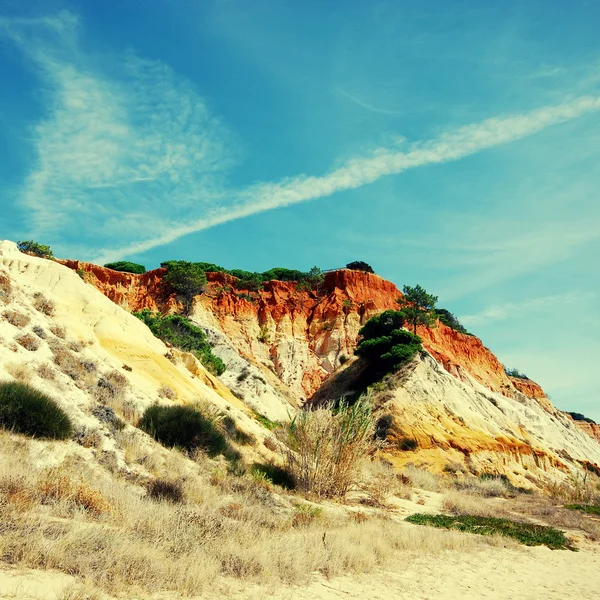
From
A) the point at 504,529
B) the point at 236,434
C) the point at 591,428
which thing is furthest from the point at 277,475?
the point at 591,428

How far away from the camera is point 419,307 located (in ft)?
194

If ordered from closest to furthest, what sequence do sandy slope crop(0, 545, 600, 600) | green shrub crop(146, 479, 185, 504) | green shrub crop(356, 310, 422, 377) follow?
sandy slope crop(0, 545, 600, 600) → green shrub crop(146, 479, 185, 504) → green shrub crop(356, 310, 422, 377)

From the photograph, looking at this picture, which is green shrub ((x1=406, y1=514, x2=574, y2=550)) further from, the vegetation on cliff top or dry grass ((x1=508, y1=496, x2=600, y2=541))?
the vegetation on cliff top

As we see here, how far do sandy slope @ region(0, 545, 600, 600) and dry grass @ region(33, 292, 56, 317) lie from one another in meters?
16.3

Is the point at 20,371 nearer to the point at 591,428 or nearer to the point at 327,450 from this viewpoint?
Result: the point at 327,450

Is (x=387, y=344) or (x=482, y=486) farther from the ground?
(x=387, y=344)

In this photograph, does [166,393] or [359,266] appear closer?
[166,393]

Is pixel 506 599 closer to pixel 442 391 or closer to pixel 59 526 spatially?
pixel 59 526

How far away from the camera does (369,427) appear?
1730 cm

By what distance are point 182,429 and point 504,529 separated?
10171 mm

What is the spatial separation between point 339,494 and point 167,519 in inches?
370

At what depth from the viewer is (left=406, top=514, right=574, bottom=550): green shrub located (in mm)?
13031

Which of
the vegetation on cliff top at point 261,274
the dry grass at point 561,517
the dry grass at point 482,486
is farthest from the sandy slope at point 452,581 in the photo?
the vegetation on cliff top at point 261,274

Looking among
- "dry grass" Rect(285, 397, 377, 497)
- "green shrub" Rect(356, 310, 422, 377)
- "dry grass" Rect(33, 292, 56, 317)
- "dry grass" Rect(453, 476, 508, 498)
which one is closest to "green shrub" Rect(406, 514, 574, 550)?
"dry grass" Rect(285, 397, 377, 497)
